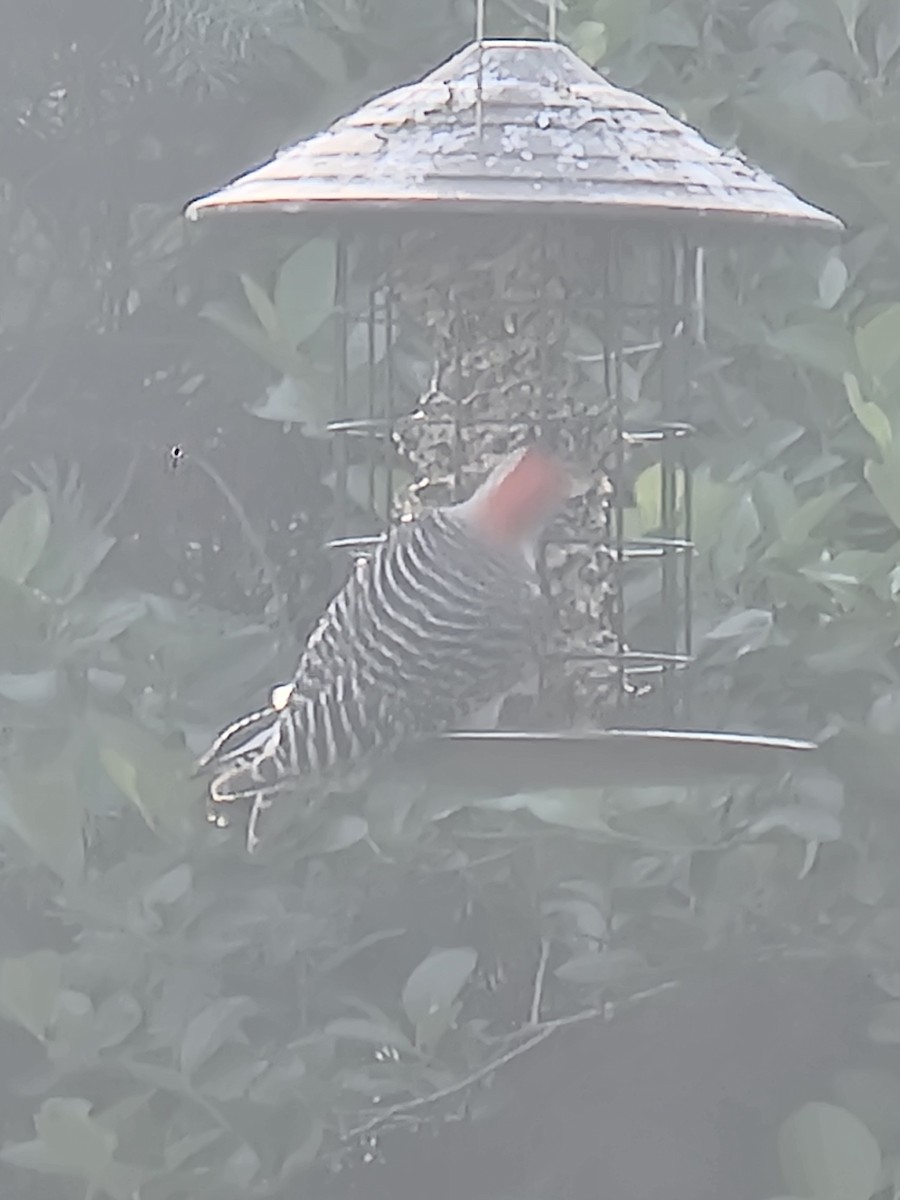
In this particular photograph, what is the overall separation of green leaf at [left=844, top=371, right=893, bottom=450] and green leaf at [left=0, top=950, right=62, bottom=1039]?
41.9 inches

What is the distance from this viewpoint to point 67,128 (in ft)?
11.2

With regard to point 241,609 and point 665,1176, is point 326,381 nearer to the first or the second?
point 241,609

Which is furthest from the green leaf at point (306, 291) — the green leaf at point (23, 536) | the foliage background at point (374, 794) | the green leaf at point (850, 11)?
the green leaf at point (850, 11)

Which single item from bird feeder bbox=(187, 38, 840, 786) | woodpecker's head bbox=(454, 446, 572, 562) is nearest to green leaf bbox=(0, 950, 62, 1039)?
bird feeder bbox=(187, 38, 840, 786)

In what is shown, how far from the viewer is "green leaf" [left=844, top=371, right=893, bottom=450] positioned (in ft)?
8.69

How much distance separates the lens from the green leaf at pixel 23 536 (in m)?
2.90

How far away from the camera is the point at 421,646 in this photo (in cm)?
241

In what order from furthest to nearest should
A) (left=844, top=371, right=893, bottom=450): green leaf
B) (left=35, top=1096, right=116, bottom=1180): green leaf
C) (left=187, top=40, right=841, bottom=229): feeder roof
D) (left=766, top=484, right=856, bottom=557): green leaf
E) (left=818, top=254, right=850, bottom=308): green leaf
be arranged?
(left=35, top=1096, right=116, bottom=1180): green leaf < (left=818, top=254, right=850, bottom=308): green leaf < (left=766, top=484, right=856, bottom=557): green leaf < (left=844, top=371, right=893, bottom=450): green leaf < (left=187, top=40, right=841, bottom=229): feeder roof

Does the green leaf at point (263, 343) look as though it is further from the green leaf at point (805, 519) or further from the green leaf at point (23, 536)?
the green leaf at point (805, 519)

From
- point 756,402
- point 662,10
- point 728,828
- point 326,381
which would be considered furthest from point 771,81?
point 728,828

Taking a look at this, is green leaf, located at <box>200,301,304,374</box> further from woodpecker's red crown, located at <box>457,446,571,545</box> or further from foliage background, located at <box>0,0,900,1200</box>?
woodpecker's red crown, located at <box>457,446,571,545</box>

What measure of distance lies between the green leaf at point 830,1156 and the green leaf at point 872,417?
869 millimetres

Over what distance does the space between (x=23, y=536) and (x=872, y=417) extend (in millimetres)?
846

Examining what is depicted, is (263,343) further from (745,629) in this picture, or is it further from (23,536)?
(745,629)
